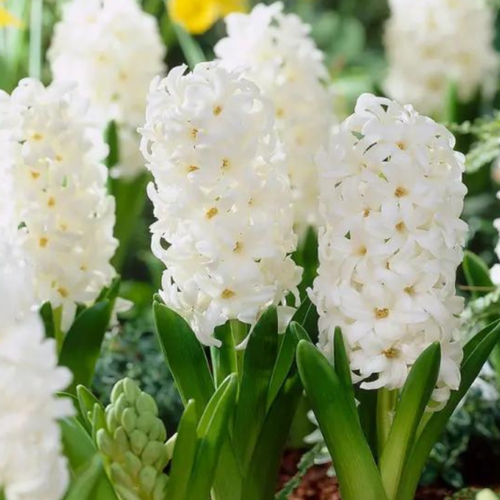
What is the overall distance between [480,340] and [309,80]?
0.57 m

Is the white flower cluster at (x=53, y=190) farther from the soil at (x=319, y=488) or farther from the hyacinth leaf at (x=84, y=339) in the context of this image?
the soil at (x=319, y=488)

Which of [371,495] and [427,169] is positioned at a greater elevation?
[427,169]

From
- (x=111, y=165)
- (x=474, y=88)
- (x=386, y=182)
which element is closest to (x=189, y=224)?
(x=386, y=182)

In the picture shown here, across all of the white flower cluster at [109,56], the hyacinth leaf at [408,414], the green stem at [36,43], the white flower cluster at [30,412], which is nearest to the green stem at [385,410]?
the hyacinth leaf at [408,414]

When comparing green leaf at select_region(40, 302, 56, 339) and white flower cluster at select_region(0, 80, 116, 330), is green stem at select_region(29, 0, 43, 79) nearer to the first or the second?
white flower cluster at select_region(0, 80, 116, 330)

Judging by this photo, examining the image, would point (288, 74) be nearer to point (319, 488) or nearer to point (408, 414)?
point (319, 488)

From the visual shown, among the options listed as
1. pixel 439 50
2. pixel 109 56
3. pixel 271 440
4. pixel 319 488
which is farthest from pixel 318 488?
pixel 439 50

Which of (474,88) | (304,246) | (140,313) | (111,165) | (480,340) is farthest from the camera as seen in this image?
(474,88)

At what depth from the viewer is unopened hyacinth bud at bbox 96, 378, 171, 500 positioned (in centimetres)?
93

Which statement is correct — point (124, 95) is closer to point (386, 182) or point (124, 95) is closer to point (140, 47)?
point (140, 47)

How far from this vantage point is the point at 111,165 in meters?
1.63

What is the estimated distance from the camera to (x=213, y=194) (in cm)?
101

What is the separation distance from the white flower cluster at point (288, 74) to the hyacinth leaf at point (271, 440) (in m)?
0.53

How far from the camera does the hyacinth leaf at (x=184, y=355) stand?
104 centimetres
